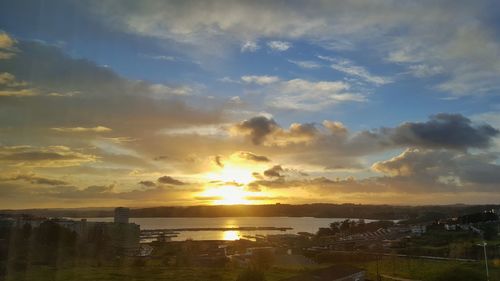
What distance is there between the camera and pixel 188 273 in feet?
130

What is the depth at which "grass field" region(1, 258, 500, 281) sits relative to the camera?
1395 inches

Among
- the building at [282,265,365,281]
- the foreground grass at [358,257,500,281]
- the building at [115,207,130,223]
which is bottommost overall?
Result: the foreground grass at [358,257,500,281]

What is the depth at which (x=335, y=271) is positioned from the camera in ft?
90.9

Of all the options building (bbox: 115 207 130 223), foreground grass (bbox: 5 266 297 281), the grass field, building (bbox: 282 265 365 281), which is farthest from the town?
building (bbox: 115 207 130 223)

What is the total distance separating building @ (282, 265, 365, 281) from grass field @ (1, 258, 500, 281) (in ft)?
22.4

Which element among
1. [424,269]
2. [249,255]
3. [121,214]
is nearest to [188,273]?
[249,255]

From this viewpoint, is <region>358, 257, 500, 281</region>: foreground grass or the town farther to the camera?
the town

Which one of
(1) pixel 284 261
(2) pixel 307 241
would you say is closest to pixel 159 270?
(1) pixel 284 261

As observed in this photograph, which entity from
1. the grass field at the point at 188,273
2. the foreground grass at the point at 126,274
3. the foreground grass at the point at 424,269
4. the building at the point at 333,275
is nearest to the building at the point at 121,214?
the grass field at the point at 188,273


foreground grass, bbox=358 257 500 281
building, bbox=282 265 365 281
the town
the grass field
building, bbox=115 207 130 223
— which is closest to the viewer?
building, bbox=282 265 365 281

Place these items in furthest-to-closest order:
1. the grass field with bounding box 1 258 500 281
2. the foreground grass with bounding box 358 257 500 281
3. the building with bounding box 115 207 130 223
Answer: the building with bounding box 115 207 130 223 → the grass field with bounding box 1 258 500 281 → the foreground grass with bounding box 358 257 500 281

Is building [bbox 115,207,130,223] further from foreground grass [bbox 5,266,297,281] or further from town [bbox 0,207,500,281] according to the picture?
foreground grass [bbox 5,266,297,281]

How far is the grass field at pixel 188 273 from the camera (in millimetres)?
35438

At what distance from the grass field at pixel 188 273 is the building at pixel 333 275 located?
6.82 meters
